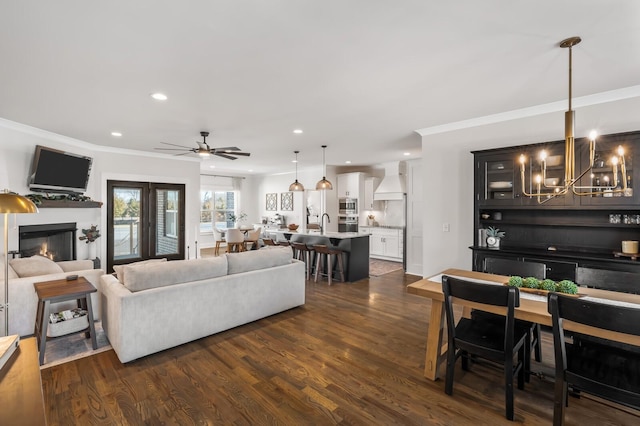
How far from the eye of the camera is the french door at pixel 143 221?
6.46m

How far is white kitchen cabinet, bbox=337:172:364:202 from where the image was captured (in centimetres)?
867

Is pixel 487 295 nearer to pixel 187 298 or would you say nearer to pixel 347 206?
pixel 187 298

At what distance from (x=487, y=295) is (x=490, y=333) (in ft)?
1.62

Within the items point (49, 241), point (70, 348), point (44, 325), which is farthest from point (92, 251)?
point (44, 325)

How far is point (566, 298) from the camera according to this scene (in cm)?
175

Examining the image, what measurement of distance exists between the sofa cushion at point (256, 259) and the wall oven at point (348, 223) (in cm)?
477

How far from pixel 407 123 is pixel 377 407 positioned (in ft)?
11.7

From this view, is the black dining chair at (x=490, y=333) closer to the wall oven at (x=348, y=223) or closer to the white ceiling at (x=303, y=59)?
the white ceiling at (x=303, y=59)

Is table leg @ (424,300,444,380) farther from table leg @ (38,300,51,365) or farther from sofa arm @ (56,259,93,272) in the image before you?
sofa arm @ (56,259,93,272)

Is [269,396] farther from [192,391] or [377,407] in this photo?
[377,407]

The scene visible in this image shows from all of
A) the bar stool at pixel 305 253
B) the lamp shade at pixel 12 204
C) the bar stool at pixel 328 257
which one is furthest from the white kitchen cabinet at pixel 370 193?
the lamp shade at pixel 12 204

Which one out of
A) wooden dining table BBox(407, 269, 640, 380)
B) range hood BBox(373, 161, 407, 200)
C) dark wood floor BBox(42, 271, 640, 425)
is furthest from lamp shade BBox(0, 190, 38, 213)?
range hood BBox(373, 161, 407, 200)

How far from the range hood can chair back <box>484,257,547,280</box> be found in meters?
4.77

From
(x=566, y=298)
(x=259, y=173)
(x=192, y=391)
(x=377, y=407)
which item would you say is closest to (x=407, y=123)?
(x=566, y=298)
